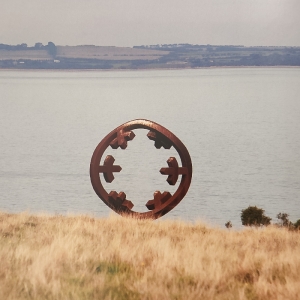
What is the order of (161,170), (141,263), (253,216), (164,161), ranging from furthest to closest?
1. (164,161)
2. (253,216)
3. (161,170)
4. (141,263)

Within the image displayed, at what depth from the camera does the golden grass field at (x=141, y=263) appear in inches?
357

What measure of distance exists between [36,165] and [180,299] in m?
63.9

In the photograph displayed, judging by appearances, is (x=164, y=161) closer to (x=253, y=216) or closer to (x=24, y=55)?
(x=253, y=216)

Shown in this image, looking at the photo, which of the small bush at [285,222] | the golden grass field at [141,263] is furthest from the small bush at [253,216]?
the golden grass field at [141,263]

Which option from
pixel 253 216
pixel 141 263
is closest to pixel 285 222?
pixel 253 216

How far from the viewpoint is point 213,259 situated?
35.2ft

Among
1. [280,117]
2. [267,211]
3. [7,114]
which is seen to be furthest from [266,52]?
[267,211]

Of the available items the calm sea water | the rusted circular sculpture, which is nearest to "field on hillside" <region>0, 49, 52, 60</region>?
the calm sea water

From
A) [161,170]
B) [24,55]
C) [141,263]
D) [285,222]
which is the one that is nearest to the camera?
[141,263]

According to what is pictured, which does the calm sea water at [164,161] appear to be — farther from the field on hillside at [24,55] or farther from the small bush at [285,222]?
the field on hillside at [24,55]

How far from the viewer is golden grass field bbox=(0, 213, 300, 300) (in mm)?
9062

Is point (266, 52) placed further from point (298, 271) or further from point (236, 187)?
point (298, 271)

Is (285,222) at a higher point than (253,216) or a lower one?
higher

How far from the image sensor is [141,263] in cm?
1038
